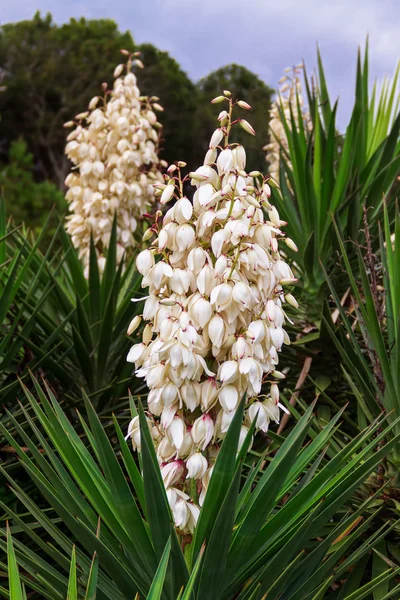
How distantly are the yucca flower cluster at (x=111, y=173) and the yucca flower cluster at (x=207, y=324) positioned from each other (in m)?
1.74

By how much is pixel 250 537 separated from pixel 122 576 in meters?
0.28

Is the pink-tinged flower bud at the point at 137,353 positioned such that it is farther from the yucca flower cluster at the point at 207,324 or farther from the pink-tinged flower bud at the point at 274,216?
the pink-tinged flower bud at the point at 274,216

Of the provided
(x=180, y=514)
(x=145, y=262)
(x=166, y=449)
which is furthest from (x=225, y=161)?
(x=180, y=514)

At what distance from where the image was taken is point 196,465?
1.41 m

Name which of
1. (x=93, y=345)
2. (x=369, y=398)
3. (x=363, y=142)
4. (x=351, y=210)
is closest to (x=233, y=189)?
(x=369, y=398)

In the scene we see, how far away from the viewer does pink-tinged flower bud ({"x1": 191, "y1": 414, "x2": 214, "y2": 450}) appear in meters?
1.42

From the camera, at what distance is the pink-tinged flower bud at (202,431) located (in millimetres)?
1417

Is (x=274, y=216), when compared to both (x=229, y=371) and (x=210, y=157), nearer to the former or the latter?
(x=210, y=157)

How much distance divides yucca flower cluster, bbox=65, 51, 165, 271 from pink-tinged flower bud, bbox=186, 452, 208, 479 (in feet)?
6.16

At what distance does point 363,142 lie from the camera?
131 inches

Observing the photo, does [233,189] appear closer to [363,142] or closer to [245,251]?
[245,251]

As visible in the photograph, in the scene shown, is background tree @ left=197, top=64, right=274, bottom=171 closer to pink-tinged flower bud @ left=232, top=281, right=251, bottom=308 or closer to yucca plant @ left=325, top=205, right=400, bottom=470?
yucca plant @ left=325, top=205, right=400, bottom=470

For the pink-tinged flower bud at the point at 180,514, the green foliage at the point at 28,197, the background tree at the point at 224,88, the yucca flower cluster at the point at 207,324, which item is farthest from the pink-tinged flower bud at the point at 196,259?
the background tree at the point at 224,88

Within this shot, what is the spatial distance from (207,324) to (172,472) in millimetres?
320
